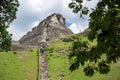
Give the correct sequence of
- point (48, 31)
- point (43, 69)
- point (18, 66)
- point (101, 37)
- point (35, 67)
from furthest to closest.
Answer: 1. point (48, 31)
2. point (35, 67)
3. point (18, 66)
4. point (43, 69)
5. point (101, 37)

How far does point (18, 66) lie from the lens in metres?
55.4

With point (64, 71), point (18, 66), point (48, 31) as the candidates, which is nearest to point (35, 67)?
point (18, 66)

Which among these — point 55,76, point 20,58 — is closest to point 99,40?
point 55,76

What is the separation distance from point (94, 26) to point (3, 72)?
38.3 m

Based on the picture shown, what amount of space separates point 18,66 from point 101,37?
4335 cm

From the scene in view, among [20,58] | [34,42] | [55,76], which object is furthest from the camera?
[34,42]

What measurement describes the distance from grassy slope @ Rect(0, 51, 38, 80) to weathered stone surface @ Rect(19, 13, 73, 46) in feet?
138

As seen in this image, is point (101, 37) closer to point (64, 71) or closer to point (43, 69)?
point (64, 71)

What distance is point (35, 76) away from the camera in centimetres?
4972

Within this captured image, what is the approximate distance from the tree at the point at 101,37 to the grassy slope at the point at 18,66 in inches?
1359

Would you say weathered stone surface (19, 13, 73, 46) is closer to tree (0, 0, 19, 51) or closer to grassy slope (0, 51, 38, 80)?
grassy slope (0, 51, 38, 80)

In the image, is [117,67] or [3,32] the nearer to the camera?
[3,32]

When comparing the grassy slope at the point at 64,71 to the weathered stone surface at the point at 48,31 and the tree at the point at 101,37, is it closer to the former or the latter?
the tree at the point at 101,37

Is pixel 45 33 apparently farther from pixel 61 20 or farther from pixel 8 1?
pixel 8 1
